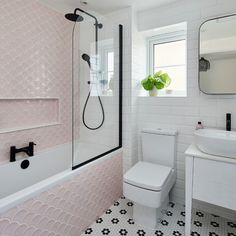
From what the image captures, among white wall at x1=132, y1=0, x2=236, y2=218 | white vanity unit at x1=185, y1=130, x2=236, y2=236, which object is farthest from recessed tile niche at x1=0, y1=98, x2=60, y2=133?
white vanity unit at x1=185, y1=130, x2=236, y2=236

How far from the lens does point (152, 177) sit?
1.70 meters

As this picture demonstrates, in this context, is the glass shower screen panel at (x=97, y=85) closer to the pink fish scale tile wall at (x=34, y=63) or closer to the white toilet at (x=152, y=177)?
the pink fish scale tile wall at (x=34, y=63)

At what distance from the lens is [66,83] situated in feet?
7.94

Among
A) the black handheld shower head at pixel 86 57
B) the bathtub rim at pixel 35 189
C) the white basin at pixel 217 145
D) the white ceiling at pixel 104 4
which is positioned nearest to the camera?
the bathtub rim at pixel 35 189

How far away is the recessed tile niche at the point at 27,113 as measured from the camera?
72.4 inches

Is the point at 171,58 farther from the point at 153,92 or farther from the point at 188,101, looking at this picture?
the point at 188,101

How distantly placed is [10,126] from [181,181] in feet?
6.22

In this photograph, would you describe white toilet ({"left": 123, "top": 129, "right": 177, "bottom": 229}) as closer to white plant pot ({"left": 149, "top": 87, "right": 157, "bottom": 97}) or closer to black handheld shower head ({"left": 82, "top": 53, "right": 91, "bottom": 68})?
white plant pot ({"left": 149, "top": 87, "right": 157, "bottom": 97})

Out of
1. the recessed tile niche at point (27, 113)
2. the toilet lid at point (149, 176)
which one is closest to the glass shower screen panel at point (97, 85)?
the recessed tile niche at point (27, 113)

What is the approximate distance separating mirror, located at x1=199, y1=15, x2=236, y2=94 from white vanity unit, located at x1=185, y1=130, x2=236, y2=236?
63 centimetres

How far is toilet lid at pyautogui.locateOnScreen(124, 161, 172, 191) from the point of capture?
62.1 inches

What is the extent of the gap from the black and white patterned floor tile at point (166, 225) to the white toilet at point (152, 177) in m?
0.07

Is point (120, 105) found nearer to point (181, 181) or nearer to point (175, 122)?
point (175, 122)

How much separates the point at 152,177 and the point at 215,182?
0.51m
